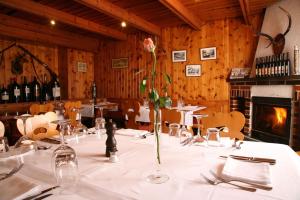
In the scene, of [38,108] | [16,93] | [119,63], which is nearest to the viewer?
[38,108]

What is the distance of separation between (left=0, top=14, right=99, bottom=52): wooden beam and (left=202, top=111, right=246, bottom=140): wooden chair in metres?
4.36

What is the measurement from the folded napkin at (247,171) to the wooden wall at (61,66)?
17.7 feet

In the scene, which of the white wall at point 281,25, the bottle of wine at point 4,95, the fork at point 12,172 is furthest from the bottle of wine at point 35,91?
the white wall at point 281,25

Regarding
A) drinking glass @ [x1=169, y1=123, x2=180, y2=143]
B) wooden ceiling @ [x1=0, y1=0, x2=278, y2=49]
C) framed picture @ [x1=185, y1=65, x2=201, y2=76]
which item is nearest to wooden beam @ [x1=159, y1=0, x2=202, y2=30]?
wooden ceiling @ [x1=0, y1=0, x2=278, y2=49]

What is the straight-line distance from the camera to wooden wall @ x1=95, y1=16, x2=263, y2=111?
4852mm

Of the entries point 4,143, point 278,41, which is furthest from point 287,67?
point 4,143

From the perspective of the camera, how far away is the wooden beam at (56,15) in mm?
3407

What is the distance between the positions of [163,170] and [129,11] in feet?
12.6

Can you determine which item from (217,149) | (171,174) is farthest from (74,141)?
(217,149)

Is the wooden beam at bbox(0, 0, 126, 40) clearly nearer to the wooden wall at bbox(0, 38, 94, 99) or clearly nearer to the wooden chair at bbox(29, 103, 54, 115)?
the wooden wall at bbox(0, 38, 94, 99)

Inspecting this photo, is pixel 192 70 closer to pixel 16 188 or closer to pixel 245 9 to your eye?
pixel 245 9

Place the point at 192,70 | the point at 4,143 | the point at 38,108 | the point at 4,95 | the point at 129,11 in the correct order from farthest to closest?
the point at 192,70
the point at 4,95
the point at 129,11
the point at 38,108
the point at 4,143

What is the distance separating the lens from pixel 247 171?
1108 mm

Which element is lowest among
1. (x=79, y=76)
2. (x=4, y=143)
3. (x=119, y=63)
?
(x=4, y=143)
